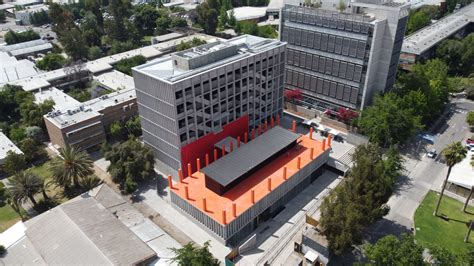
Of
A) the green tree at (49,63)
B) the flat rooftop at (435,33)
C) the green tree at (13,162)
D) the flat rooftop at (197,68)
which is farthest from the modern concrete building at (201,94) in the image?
the green tree at (49,63)

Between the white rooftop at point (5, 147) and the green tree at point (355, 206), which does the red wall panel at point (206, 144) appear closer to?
the green tree at point (355, 206)

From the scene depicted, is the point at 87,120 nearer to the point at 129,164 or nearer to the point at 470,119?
the point at 129,164

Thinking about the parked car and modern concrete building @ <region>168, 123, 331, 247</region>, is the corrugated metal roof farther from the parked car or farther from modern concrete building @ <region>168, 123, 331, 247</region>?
the parked car

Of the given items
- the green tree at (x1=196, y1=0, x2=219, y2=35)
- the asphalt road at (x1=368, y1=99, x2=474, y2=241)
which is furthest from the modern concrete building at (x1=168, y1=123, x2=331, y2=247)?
the green tree at (x1=196, y1=0, x2=219, y2=35)

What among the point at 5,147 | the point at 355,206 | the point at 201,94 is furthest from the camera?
the point at 5,147

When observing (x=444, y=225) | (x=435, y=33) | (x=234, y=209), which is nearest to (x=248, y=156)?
(x=234, y=209)
